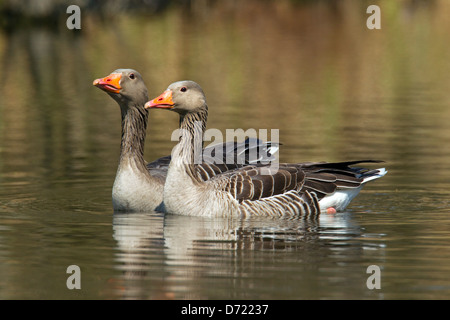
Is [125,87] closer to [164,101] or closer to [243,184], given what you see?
[164,101]

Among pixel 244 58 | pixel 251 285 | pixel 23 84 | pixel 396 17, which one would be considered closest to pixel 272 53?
pixel 244 58

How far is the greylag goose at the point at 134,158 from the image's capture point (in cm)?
1554

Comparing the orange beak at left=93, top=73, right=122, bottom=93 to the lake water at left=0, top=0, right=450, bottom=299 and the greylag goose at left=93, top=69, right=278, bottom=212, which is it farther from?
the lake water at left=0, top=0, right=450, bottom=299

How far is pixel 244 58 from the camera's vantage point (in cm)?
4606

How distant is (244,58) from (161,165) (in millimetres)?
29450

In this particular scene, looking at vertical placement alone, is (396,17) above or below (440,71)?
above

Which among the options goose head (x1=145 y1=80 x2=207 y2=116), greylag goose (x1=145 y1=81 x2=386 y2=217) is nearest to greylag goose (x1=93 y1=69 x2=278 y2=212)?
greylag goose (x1=145 y1=81 x2=386 y2=217)

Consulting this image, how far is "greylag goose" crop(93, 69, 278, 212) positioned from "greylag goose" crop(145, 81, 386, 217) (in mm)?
771

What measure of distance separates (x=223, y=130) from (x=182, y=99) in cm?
934

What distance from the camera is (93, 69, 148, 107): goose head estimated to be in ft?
50.9

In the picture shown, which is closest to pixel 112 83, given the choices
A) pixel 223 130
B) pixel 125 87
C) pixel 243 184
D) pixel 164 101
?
pixel 125 87

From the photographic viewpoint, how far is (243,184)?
14.7 m

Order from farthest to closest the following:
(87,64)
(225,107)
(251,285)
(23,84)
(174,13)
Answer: (174,13)
(87,64)
(23,84)
(225,107)
(251,285)

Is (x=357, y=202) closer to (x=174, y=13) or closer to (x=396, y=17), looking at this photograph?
(x=396, y=17)
